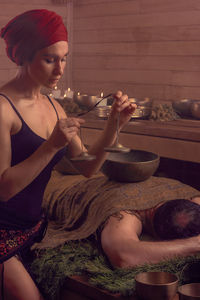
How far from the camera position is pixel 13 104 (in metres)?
1.68

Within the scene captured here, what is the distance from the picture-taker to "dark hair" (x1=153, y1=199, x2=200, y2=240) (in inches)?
80.2

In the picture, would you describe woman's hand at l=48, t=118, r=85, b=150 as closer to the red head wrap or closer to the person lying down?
the red head wrap

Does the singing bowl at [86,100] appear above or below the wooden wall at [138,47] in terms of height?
below

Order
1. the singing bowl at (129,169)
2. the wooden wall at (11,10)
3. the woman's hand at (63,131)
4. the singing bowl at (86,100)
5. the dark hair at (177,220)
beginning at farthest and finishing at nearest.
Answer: the wooden wall at (11,10) < the singing bowl at (86,100) < the singing bowl at (129,169) < the dark hair at (177,220) < the woman's hand at (63,131)

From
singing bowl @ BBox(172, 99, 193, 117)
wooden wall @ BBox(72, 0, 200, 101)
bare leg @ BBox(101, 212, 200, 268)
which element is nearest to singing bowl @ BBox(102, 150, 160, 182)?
bare leg @ BBox(101, 212, 200, 268)

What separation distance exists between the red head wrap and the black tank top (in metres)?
0.20

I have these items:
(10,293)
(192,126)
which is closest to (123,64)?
(192,126)

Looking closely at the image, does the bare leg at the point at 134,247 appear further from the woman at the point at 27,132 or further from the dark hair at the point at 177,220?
the woman at the point at 27,132

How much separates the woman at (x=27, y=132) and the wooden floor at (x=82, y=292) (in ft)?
0.42

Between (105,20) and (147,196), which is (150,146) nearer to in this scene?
(147,196)

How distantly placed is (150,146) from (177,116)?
0.45 metres

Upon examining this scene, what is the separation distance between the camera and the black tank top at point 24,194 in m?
1.67

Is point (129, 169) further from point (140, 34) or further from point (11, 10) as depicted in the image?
point (11, 10)

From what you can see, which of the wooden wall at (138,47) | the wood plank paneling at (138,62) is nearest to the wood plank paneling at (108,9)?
the wooden wall at (138,47)
